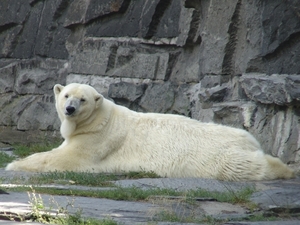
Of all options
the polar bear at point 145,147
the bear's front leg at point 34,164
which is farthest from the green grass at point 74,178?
the polar bear at point 145,147

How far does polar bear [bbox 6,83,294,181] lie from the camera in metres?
8.85

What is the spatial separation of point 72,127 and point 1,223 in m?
4.73

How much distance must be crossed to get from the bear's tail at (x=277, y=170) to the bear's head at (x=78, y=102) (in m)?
2.55

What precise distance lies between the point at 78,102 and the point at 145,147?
1119 millimetres

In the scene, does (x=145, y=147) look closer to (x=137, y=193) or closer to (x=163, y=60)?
(x=137, y=193)

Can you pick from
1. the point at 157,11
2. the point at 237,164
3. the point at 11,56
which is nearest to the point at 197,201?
the point at 237,164

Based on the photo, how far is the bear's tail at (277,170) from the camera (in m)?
8.70

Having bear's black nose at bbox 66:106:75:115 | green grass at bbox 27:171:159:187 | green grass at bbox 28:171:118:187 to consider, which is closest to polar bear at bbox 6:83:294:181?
bear's black nose at bbox 66:106:75:115

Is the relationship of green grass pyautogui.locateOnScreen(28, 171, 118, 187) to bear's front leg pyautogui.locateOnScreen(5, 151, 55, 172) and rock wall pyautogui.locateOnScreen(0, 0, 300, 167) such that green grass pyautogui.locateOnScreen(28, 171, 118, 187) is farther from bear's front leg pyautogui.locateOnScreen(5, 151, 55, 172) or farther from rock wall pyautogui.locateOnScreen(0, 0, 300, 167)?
rock wall pyautogui.locateOnScreen(0, 0, 300, 167)

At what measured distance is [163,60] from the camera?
12.1 metres

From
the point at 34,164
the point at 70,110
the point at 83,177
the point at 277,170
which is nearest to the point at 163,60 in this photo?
the point at 70,110

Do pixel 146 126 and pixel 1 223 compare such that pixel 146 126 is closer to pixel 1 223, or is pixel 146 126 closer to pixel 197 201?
pixel 197 201

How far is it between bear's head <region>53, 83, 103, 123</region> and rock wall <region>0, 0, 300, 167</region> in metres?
1.77

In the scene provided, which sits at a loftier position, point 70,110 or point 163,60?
point 163,60
